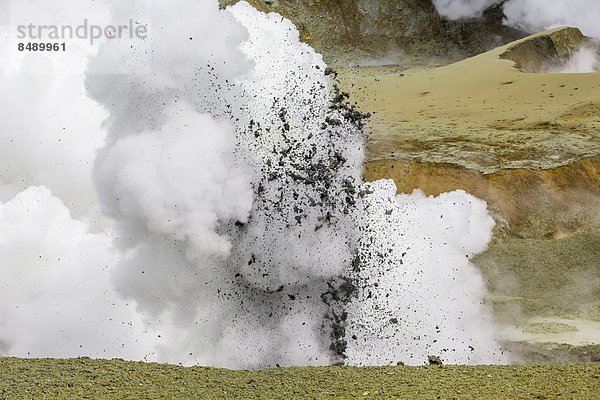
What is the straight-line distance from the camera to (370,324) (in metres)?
11.7

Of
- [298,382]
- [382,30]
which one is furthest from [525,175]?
[382,30]

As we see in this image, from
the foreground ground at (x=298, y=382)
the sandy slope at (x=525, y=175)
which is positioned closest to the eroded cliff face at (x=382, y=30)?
the sandy slope at (x=525, y=175)

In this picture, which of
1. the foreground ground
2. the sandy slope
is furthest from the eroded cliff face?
the foreground ground

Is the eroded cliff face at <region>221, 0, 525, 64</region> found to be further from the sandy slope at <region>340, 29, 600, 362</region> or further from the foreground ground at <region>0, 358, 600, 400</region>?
the foreground ground at <region>0, 358, 600, 400</region>

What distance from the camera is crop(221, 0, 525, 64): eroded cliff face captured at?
138ft

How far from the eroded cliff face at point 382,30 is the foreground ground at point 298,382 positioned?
35173mm

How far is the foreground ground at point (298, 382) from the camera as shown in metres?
6.64

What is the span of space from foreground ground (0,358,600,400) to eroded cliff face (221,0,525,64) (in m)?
35.2

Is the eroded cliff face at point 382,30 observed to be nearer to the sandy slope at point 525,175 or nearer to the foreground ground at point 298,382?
the sandy slope at point 525,175

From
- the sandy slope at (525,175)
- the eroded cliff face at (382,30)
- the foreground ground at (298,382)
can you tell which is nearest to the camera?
the foreground ground at (298,382)

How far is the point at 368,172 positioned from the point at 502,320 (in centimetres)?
531

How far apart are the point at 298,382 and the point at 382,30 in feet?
125

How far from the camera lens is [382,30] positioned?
1711 inches

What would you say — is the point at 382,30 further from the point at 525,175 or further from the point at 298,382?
the point at 298,382
